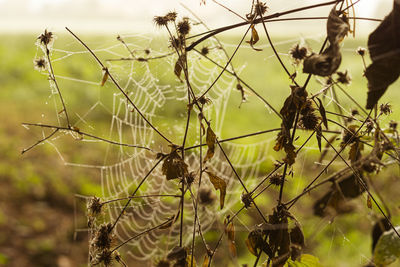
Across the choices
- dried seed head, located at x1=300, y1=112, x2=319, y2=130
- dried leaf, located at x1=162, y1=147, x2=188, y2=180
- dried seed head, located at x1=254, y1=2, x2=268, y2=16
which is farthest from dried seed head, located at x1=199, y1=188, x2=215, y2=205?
dried seed head, located at x1=254, y1=2, x2=268, y2=16

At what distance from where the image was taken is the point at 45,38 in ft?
2.73

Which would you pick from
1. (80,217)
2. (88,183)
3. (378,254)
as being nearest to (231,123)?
(88,183)

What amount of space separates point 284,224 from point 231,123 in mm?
5133

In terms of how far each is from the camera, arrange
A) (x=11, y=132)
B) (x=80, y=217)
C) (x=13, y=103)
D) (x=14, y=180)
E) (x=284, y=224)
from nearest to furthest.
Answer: (x=284, y=224) < (x=80, y=217) < (x=14, y=180) < (x=11, y=132) < (x=13, y=103)

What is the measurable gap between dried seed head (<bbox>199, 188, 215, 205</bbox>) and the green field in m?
0.25

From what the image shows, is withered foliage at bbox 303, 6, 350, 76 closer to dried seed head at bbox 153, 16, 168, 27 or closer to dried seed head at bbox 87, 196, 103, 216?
dried seed head at bbox 153, 16, 168, 27

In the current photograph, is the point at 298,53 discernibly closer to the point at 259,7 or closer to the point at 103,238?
the point at 259,7

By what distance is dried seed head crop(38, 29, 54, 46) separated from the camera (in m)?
0.83

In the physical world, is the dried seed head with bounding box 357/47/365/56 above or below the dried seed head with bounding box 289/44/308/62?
above

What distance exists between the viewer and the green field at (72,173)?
9.39 ft

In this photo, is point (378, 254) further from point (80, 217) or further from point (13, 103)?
point (13, 103)

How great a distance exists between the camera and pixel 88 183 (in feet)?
13.1

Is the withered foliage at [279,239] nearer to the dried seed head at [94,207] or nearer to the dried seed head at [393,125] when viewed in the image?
the dried seed head at [94,207]

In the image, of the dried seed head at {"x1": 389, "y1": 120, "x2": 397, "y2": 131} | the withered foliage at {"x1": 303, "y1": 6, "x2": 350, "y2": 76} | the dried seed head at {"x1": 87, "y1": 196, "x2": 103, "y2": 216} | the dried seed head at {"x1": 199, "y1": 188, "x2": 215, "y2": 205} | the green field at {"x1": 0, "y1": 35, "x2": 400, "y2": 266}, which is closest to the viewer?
the withered foliage at {"x1": 303, "y1": 6, "x2": 350, "y2": 76}
